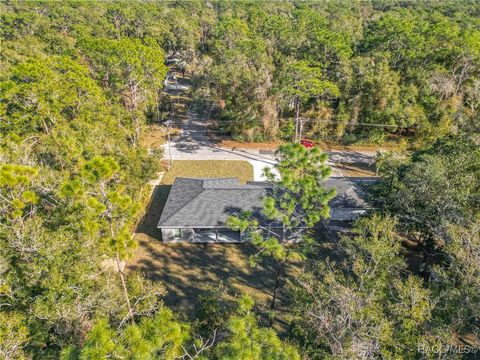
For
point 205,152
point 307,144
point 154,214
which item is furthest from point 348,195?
point 205,152

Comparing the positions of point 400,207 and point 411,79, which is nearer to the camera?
point 400,207

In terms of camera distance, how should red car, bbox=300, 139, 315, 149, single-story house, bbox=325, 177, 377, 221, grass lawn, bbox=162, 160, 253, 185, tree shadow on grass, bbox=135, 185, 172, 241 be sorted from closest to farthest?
tree shadow on grass, bbox=135, 185, 172, 241
single-story house, bbox=325, 177, 377, 221
grass lawn, bbox=162, 160, 253, 185
red car, bbox=300, 139, 315, 149

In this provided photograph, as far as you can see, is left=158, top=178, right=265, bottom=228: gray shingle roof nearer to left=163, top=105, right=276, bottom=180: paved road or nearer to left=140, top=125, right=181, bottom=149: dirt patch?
left=163, top=105, right=276, bottom=180: paved road

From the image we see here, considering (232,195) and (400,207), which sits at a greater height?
(400,207)

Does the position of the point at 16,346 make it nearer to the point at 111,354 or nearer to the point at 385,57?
the point at 111,354

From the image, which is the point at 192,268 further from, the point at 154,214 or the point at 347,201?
the point at 347,201

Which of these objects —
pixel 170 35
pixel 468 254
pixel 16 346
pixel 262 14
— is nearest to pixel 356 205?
pixel 468 254

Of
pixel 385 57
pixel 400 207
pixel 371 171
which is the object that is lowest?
pixel 371 171

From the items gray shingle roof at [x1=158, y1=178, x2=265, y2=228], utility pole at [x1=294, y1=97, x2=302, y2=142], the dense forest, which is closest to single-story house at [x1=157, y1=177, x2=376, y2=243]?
gray shingle roof at [x1=158, y1=178, x2=265, y2=228]
